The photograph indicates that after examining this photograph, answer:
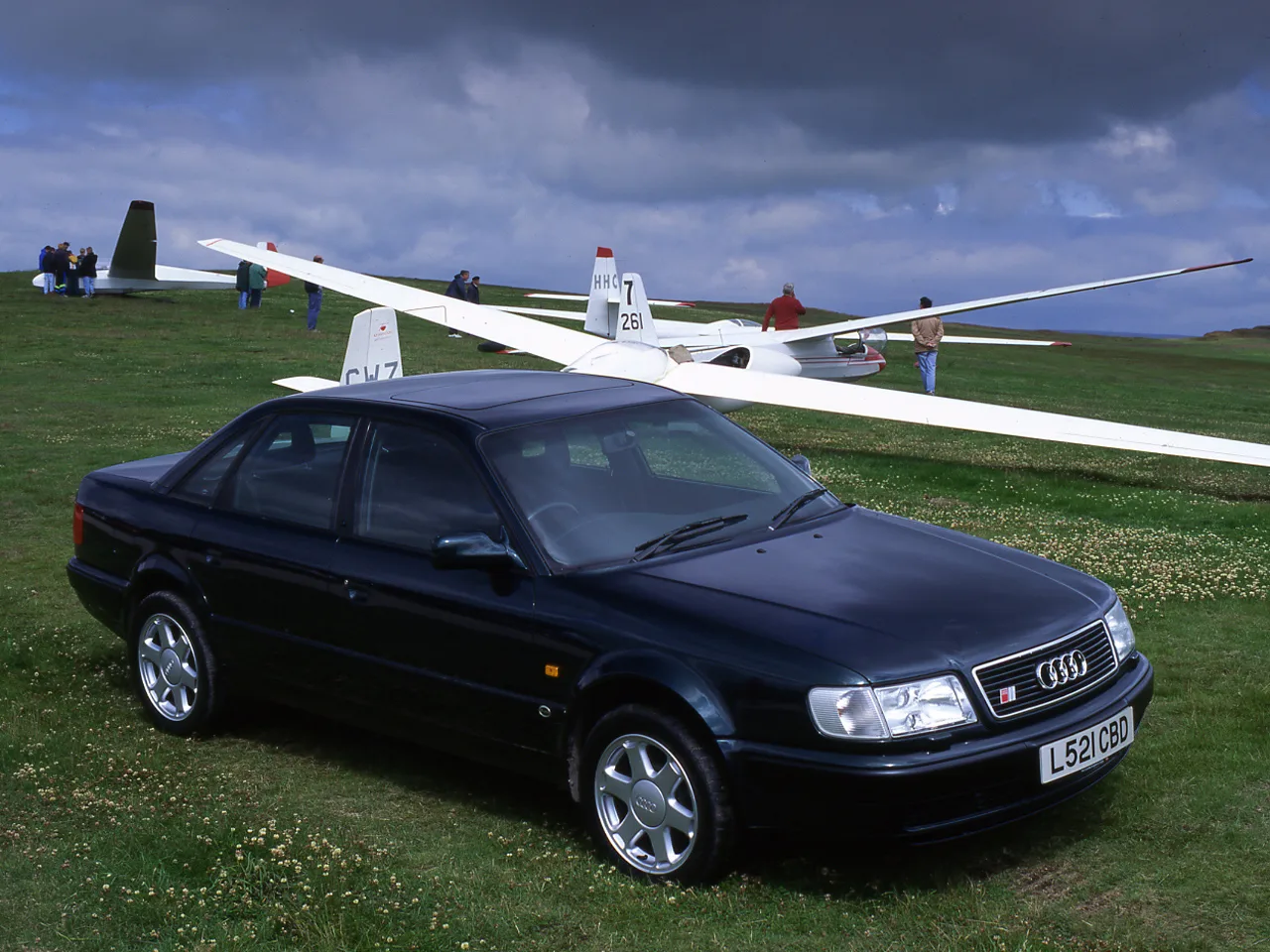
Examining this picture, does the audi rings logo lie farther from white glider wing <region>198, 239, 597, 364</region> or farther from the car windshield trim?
white glider wing <region>198, 239, 597, 364</region>

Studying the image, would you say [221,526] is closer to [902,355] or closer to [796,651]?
[796,651]

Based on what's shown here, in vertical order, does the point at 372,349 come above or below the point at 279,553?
above

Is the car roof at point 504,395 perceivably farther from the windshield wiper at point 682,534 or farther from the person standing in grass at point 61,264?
the person standing in grass at point 61,264

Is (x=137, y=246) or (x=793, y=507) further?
(x=137, y=246)

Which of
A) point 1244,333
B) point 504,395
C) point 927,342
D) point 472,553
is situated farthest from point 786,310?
point 1244,333

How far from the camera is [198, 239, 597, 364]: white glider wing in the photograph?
63.2 ft

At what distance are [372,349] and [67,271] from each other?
37.1 meters

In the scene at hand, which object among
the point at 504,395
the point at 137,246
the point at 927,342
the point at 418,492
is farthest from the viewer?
the point at 137,246

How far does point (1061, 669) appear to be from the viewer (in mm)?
4457

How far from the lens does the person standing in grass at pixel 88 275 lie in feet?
143

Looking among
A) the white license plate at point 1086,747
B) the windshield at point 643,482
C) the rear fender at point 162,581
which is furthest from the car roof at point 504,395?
the white license plate at point 1086,747

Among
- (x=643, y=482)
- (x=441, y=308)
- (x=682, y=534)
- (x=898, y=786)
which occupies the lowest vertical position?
(x=898, y=786)

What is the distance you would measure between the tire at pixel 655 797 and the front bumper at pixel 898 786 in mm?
114

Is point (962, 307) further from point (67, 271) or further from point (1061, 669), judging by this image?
point (67, 271)
